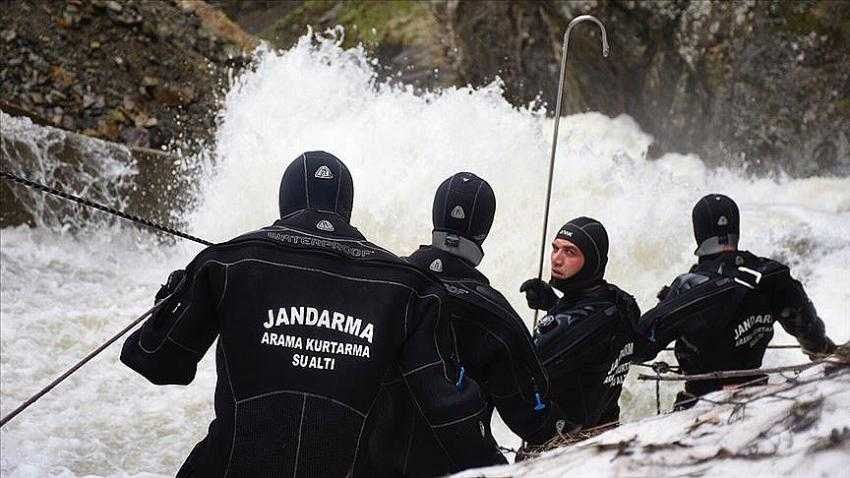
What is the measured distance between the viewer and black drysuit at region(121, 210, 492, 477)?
2.30 m

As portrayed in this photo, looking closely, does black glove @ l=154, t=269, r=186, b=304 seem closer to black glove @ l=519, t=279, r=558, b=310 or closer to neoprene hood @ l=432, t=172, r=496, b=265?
neoprene hood @ l=432, t=172, r=496, b=265

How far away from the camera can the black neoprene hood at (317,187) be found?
8.48 ft

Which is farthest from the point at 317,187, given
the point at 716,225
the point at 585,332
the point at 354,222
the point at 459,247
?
the point at 354,222

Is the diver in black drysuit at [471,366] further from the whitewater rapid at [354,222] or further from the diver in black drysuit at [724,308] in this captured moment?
the whitewater rapid at [354,222]

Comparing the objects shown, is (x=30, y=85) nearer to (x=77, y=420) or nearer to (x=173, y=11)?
(x=173, y=11)

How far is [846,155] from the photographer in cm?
1150

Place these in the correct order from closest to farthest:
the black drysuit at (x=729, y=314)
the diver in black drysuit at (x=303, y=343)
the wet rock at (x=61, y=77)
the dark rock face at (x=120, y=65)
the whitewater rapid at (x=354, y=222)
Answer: the diver in black drysuit at (x=303, y=343)
the black drysuit at (x=729, y=314)
the whitewater rapid at (x=354, y=222)
the dark rock face at (x=120, y=65)
the wet rock at (x=61, y=77)

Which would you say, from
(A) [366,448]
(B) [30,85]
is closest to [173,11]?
(B) [30,85]

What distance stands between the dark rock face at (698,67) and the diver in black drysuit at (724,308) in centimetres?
813

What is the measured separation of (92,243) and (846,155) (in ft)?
29.2

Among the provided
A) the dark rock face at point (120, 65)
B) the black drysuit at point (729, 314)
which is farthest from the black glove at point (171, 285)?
the dark rock face at point (120, 65)

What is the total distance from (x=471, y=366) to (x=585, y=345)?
0.65 meters

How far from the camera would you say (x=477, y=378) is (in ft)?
9.16

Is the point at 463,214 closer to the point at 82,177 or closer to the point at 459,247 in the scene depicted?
the point at 459,247
